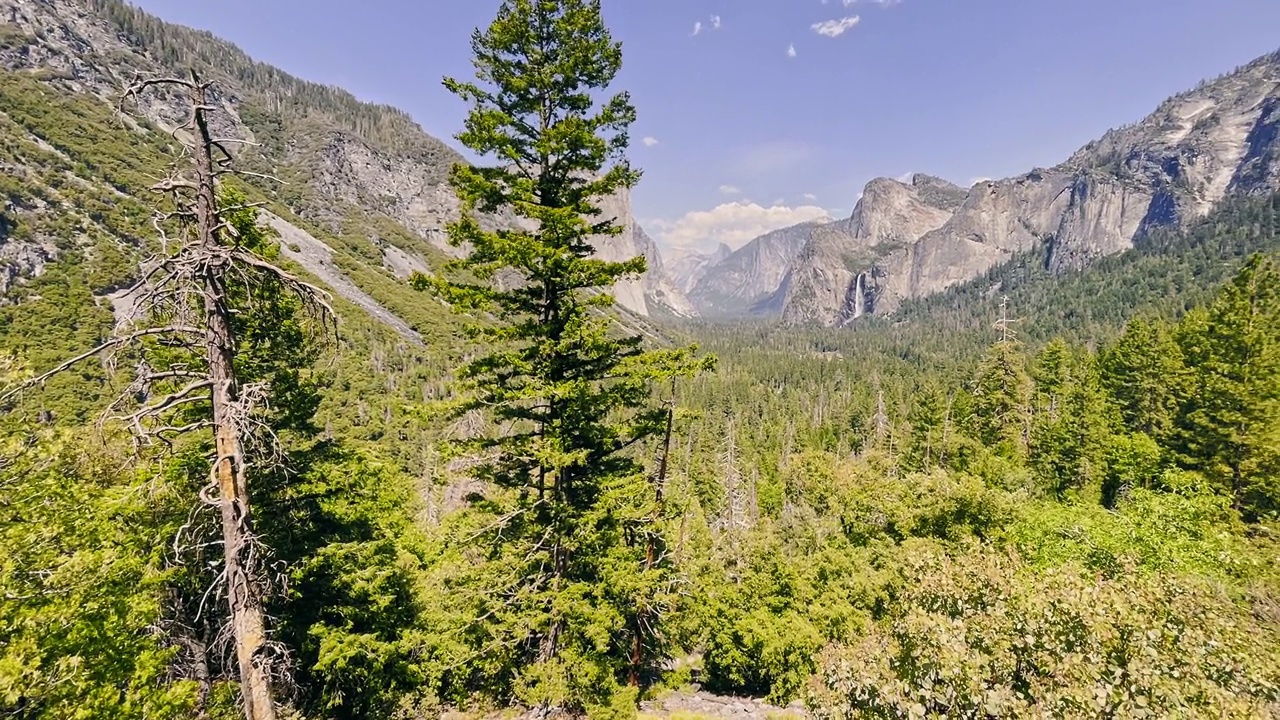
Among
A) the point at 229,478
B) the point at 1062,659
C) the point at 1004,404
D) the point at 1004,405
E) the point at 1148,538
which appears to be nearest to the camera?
the point at 229,478

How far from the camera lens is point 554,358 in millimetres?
11234

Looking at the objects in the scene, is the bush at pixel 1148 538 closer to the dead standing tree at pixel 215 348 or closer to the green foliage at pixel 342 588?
the dead standing tree at pixel 215 348

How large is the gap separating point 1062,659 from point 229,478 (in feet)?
36.0

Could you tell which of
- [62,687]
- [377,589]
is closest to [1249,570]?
[377,589]

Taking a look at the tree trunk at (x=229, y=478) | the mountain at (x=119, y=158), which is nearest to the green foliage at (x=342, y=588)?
the tree trunk at (x=229, y=478)

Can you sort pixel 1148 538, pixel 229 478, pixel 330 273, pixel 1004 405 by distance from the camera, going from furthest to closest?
pixel 330 273 < pixel 1004 405 < pixel 1148 538 < pixel 229 478

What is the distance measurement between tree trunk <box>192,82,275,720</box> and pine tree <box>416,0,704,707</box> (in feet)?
13.3

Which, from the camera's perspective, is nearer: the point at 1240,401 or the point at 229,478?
the point at 229,478

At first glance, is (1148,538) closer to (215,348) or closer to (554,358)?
(554,358)

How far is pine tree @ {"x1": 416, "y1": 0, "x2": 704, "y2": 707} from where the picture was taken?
416 inches

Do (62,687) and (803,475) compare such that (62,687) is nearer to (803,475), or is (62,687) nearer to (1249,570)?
(1249,570)

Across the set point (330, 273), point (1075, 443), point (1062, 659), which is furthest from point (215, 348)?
point (330, 273)

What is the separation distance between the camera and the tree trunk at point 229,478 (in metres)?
6.18

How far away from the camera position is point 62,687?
797cm
